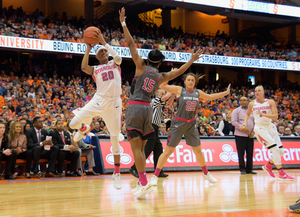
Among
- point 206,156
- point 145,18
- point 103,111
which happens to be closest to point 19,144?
point 103,111

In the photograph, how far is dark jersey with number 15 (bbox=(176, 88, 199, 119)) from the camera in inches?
281

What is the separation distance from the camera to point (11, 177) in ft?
30.3

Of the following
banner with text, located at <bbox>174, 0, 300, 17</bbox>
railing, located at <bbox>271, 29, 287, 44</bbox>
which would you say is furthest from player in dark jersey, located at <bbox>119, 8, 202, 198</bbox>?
railing, located at <bbox>271, 29, 287, 44</bbox>

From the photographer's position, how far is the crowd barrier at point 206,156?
1063 cm

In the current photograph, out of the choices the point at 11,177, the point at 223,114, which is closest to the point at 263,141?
the point at 11,177

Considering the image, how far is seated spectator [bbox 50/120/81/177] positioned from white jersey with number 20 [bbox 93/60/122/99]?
13.3ft

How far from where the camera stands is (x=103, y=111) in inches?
251

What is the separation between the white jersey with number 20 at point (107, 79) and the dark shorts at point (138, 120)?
1279mm

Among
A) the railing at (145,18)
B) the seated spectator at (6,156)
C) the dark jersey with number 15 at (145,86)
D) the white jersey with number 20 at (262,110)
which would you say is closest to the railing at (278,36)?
the railing at (145,18)

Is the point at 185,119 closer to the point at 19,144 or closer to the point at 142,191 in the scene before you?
the point at 142,191

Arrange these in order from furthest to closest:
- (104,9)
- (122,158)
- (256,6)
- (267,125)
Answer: (104,9) < (256,6) < (122,158) < (267,125)

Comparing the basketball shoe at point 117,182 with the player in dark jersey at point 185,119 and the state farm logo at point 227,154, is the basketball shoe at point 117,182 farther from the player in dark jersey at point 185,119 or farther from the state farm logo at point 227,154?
the state farm logo at point 227,154

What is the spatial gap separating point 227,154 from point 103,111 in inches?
294

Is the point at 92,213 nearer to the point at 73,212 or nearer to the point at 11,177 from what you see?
the point at 73,212
